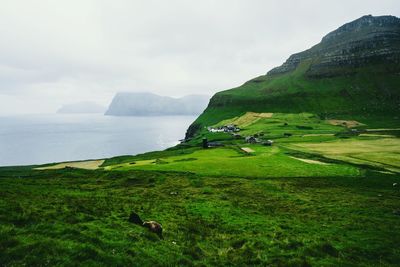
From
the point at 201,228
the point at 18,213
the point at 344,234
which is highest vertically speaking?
the point at 18,213

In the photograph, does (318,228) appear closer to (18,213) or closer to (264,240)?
(264,240)

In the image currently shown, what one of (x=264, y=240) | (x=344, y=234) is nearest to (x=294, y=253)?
(x=264, y=240)

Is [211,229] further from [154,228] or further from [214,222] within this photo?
[154,228]

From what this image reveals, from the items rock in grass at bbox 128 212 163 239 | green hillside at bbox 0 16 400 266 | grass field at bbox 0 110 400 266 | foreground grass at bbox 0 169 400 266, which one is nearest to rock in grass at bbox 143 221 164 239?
rock in grass at bbox 128 212 163 239

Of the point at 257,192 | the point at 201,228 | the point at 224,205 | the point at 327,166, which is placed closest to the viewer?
the point at 201,228

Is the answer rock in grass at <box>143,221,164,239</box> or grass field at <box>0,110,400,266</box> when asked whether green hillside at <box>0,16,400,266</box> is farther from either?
rock in grass at <box>143,221,164,239</box>

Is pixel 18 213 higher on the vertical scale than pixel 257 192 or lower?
higher

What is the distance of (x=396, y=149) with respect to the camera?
97500mm

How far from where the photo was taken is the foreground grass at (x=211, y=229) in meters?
18.2

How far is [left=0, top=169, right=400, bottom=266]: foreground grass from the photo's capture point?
59.9 ft

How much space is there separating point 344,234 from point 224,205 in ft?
52.3

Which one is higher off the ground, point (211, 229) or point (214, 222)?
point (211, 229)

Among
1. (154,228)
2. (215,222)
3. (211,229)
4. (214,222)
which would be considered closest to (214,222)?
(214,222)

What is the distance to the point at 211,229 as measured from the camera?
92.8 feet
